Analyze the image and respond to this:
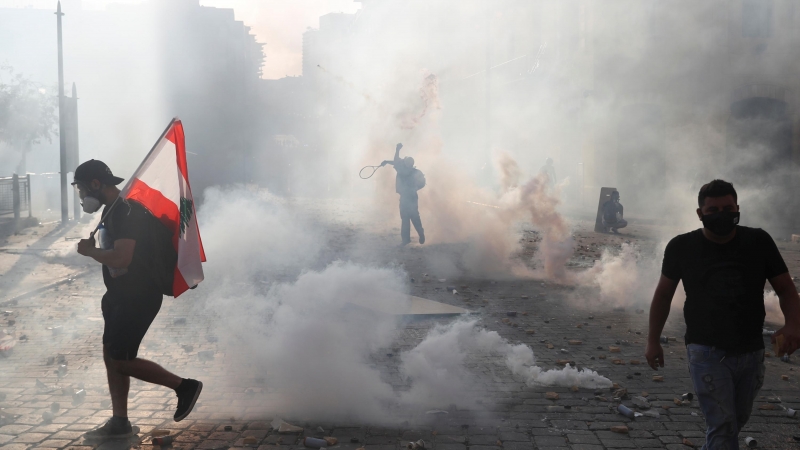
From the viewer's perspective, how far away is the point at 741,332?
3000 mm

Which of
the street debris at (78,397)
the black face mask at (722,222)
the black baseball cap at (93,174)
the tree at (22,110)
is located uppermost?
the tree at (22,110)

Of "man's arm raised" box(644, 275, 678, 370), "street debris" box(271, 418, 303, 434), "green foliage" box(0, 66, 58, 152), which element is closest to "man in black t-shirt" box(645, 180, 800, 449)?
"man's arm raised" box(644, 275, 678, 370)

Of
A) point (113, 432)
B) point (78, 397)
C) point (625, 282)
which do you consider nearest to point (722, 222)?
point (113, 432)

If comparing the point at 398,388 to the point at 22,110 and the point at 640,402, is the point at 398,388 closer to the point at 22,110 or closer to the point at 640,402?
A: the point at 640,402

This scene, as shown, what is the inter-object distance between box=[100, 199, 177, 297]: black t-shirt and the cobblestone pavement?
2.71ft

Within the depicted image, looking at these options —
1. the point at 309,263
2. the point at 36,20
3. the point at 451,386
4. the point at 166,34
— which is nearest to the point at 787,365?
the point at 451,386

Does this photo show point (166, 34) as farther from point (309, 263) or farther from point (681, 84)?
point (309, 263)

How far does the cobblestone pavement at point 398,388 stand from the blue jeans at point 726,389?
0.87m

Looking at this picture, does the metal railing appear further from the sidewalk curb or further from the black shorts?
the black shorts

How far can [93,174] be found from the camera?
12.9 feet

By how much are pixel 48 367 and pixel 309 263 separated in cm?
570

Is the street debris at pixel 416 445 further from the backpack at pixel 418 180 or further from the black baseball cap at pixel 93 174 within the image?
the backpack at pixel 418 180

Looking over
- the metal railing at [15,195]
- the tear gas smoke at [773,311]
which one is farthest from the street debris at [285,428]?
the metal railing at [15,195]

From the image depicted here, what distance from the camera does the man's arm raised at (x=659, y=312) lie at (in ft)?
10.6
